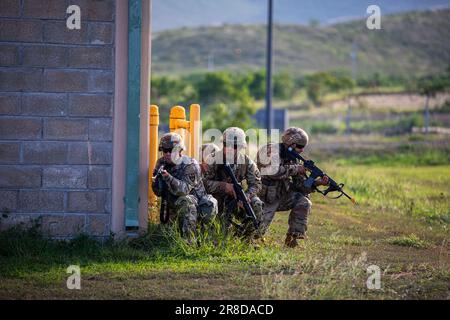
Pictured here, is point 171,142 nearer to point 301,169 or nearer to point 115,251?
point 115,251

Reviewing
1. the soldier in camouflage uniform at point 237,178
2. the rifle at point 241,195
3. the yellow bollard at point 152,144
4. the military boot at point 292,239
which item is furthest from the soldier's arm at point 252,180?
the yellow bollard at point 152,144

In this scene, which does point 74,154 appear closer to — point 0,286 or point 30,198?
point 30,198

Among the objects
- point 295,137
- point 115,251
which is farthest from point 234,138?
point 115,251

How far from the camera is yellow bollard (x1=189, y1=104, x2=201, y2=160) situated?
10680 mm

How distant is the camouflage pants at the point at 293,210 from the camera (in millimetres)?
9680

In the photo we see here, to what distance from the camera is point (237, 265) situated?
27.7 ft

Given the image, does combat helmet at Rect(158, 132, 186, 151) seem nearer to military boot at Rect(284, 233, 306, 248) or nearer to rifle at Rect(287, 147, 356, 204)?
rifle at Rect(287, 147, 356, 204)

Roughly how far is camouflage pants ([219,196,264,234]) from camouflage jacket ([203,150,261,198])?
0.11 meters

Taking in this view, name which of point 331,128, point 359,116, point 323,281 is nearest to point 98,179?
point 323,281

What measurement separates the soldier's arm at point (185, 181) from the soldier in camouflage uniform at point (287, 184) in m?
1.02
